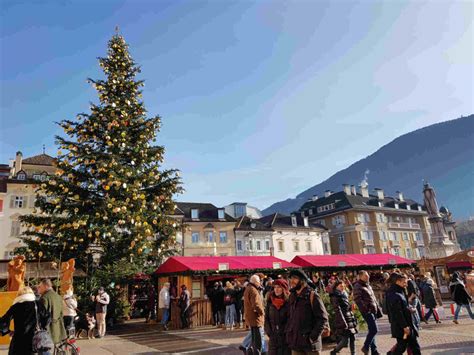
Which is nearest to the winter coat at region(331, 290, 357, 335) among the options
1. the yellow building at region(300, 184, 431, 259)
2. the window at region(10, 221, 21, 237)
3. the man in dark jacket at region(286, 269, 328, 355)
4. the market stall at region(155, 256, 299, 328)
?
the man in dark jacket at region(286, 269, 328, 355)

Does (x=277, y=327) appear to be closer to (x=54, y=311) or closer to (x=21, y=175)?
(x=54, y=311)

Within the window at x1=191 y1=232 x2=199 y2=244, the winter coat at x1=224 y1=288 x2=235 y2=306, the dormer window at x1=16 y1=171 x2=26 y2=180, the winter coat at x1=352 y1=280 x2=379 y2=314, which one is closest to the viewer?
the winter coat at x1=352 y1=280 x2=379 y2=314

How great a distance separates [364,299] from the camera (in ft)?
27.5

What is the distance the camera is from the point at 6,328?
6191mm

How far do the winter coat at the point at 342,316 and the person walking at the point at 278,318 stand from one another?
2310 mm

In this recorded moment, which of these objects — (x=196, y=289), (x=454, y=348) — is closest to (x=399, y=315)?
(x=454, y=348)

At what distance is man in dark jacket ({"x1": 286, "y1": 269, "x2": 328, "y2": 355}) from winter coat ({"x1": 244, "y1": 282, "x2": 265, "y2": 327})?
235 cm

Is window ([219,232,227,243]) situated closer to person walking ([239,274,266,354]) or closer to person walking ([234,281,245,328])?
person walking ([234,281,245,328])

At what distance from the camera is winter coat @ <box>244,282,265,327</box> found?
7.79m

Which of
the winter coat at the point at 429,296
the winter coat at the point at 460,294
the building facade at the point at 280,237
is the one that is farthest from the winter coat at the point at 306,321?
the building facade at the point at 280,237

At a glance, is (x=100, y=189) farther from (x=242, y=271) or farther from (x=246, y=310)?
(x=246, y=310)

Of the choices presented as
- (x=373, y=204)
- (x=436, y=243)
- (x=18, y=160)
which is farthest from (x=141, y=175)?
(x=373, y=204)

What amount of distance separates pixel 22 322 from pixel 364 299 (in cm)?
682

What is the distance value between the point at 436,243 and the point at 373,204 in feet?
113
